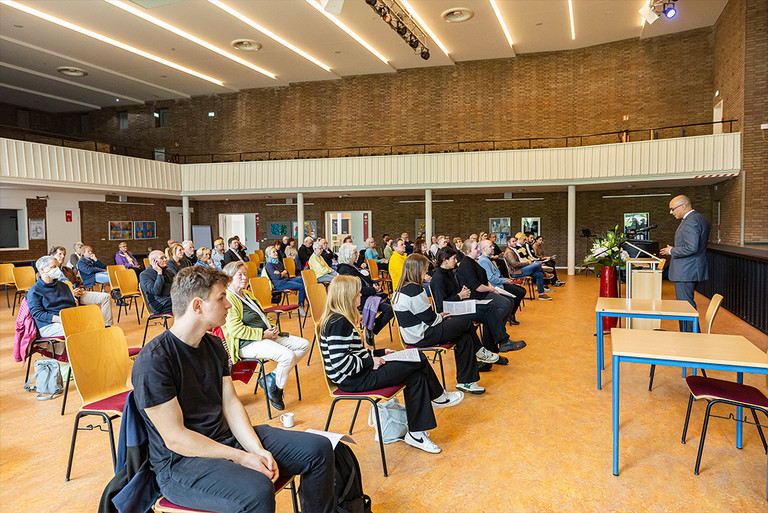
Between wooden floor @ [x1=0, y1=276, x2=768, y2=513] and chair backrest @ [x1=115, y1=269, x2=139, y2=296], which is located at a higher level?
chair backrest @ [x1=115, y1=269, x2=139, y2=296]

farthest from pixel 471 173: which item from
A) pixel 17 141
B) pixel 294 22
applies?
pixel 17 141

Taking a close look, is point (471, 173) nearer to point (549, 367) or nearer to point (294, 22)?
point (294, 22)

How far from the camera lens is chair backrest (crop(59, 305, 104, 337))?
3947mm

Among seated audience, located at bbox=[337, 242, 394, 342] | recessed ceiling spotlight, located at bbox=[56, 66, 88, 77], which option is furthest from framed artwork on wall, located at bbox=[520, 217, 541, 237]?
recessed ceiling spotlight, located at bbox=[56, 66, 88, 77]

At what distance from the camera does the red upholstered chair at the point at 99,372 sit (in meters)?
2.84

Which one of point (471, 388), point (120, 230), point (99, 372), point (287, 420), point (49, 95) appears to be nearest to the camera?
point (99, 372)

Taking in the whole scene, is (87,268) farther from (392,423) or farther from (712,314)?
(712,314)

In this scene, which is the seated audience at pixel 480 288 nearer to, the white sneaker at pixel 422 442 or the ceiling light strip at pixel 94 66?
the white sneaker at pixel 422 442

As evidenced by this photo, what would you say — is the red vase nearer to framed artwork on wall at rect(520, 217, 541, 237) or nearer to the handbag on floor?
the handbag on floor

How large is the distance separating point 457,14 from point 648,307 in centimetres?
1181

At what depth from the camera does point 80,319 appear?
4.12 meters

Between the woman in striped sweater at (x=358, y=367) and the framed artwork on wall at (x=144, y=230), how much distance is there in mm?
17094

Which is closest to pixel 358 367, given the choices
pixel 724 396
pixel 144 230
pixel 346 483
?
pixel 346 483

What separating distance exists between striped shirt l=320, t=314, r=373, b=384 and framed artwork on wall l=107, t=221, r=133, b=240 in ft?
54.2
